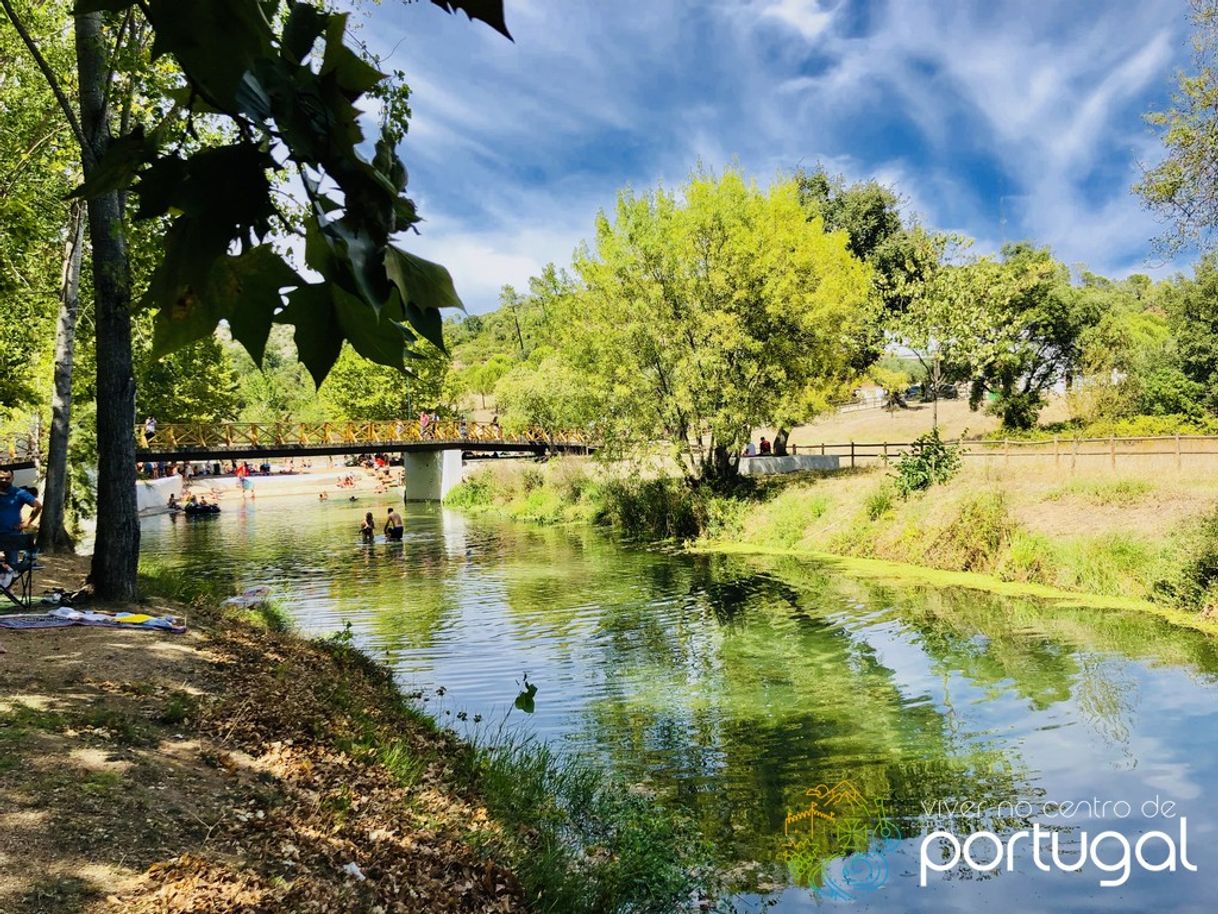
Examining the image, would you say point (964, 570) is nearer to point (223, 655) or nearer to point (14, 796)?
point (223, 655)

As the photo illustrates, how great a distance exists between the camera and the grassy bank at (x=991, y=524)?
15469 mm

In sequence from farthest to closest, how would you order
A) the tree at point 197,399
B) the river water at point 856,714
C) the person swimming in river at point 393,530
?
the tree at point 197,399 → the person swimming in river at point 393,530 → the river water at point 856,714

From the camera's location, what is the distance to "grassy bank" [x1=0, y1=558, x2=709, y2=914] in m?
4.27

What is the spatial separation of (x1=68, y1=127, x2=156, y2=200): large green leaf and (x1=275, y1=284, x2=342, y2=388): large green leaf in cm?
25

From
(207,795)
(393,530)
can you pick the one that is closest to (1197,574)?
(207,795)

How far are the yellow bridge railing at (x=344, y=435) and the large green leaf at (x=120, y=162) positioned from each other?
38.8 metres

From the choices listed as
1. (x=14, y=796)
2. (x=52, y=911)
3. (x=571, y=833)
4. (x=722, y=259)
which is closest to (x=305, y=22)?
(x=52, y=911)

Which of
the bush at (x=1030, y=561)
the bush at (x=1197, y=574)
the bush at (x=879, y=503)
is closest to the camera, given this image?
the bush at (x=1197, y=574)

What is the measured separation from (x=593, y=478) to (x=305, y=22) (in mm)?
33947

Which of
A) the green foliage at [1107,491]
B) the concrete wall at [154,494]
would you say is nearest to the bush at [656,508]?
the green foliage at [1107,491]

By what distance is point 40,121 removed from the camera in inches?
563

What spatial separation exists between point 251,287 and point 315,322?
3.3 inches

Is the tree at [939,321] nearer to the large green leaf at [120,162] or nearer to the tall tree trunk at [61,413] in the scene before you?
the tall tree trunk at [61,413]

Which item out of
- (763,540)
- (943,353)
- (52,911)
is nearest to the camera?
(52,911)
